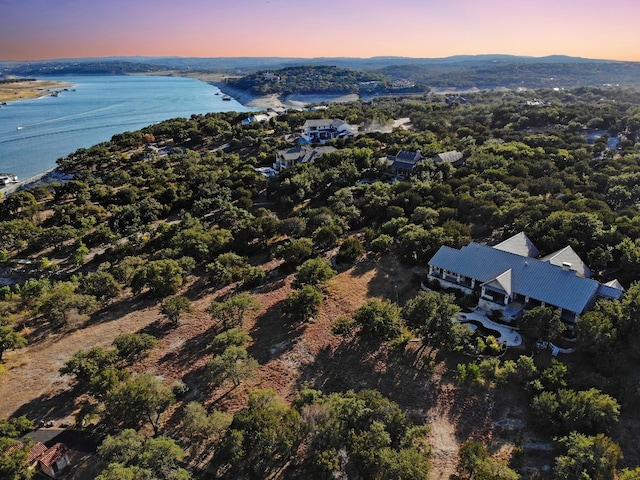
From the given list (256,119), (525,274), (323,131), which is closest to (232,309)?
(525,274)

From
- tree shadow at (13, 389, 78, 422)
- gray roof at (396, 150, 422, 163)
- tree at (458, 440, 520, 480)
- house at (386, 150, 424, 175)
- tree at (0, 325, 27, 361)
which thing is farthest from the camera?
gray roof at (396, 150, 422, 163)

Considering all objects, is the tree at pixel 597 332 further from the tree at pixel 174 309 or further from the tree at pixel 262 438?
the tree at pixel 174 309

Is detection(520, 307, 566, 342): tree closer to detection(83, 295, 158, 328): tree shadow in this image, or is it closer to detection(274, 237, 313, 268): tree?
detection(274, 237, 313, 268): tree

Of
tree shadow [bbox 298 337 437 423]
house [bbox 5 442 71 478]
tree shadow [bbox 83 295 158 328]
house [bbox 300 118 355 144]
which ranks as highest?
house [bbox 300 118 355 144]

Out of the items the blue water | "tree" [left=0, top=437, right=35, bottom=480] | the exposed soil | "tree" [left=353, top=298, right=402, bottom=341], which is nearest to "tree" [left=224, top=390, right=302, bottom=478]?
the exposed soil

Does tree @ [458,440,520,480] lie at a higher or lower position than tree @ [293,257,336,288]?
lower

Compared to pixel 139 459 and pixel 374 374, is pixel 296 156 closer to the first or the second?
pixel 374 374
